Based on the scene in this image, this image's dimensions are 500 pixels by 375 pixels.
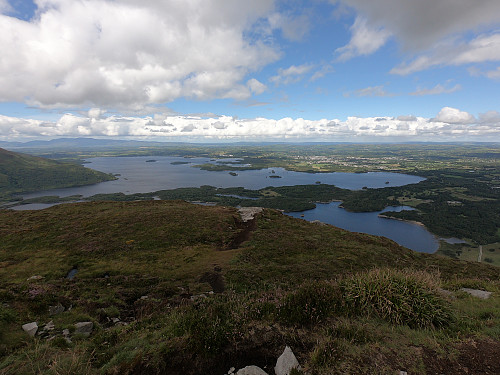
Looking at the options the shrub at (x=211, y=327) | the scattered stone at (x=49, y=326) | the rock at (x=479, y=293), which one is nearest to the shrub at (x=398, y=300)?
the shrub at (x=211, y=327)

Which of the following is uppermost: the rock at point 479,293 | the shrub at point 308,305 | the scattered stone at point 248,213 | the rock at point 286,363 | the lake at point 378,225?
the rock at point 286,363

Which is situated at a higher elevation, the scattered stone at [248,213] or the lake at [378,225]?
the scattered stone at [248,213]

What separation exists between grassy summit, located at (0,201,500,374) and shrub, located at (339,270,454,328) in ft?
0.16

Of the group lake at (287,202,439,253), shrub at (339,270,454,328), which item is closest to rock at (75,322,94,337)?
shrub at (339,270,454,328)

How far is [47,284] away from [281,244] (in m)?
21.0

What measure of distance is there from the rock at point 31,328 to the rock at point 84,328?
1537mm

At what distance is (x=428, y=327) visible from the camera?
324 inches

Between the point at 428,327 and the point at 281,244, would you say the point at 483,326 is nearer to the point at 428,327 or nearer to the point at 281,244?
the point at 428,327

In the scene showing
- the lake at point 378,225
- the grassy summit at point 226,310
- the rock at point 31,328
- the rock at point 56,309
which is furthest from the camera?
the lake at point 378,225

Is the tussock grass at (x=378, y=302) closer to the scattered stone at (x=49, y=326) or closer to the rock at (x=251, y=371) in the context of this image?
the rock at (x=251, y=371)

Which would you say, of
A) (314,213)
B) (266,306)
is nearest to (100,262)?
(266,306)

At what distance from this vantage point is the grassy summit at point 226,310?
6.89 m

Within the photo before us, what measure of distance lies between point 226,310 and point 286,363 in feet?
11.1

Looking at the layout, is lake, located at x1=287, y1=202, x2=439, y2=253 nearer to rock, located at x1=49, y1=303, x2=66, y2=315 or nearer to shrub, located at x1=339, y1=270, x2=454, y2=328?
shrub, located at x1=339, y1=270, x2=454, y2=328
